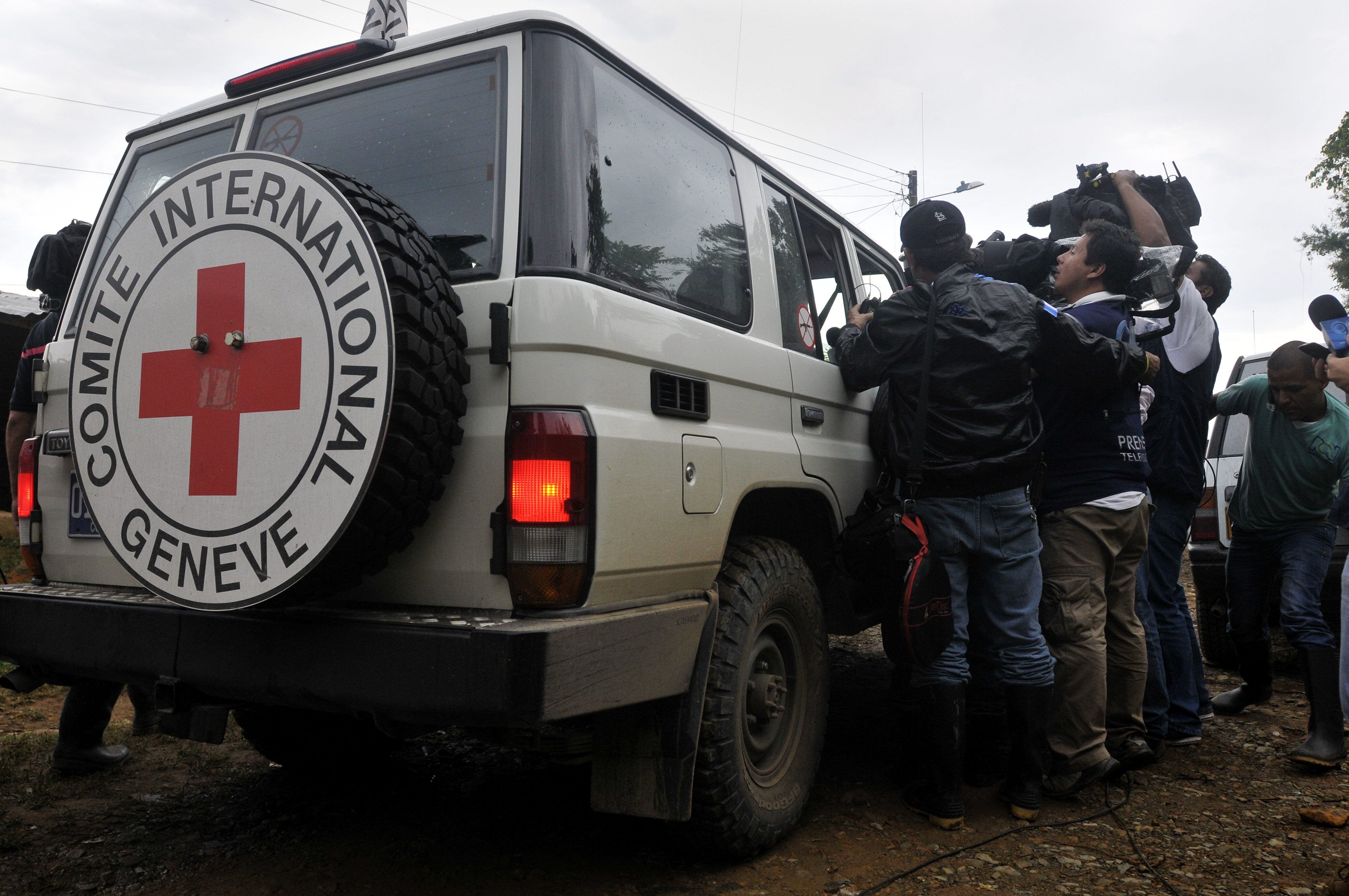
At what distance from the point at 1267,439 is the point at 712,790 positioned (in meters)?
3.06

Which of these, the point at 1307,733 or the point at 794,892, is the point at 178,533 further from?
the point at 1307,733

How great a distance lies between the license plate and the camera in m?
2.46

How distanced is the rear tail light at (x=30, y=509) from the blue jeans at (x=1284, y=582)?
4.24 meters

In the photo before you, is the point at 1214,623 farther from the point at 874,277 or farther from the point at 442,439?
the point at 442,439

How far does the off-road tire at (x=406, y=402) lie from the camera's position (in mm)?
1803

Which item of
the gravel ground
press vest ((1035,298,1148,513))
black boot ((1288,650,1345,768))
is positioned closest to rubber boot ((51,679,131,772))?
the gravel ground

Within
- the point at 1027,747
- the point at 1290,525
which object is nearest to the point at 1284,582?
the point at 1290,525

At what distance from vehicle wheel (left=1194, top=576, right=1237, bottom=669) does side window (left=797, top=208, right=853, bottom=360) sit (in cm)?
280

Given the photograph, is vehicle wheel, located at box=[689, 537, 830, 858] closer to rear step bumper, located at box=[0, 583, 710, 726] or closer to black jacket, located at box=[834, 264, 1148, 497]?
rear step bumper, located at box=[0, 583, 710, 726]

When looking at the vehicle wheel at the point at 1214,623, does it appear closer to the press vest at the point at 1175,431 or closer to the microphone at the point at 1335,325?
the press vest at the point at 1175,431

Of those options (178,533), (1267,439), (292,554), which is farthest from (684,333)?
(1267,439)

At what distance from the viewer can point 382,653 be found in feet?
6.05

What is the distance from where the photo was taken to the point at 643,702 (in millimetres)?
2096

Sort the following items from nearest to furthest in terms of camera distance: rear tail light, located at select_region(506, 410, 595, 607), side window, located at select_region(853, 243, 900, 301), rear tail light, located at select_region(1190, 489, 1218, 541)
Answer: rear tail light, located at select_region(506, 410, 595, 607)
side window, located at select_region(853, 243, 900, 301)
rear tail light, located at select_region(1190, 489, 1218, 541)
